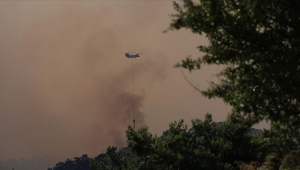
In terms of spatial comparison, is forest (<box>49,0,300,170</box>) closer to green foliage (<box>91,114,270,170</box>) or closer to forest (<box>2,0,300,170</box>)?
forest (<box>2,0,300,170</box>)

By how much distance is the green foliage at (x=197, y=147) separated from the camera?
34531 mm

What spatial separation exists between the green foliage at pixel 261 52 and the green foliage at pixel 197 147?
747 inches

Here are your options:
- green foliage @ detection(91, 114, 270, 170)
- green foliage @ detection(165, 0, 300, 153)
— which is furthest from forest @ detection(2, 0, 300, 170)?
green foliage @ detection(91, 114, 270, 170)

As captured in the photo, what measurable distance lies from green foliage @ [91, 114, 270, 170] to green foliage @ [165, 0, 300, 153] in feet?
62.3

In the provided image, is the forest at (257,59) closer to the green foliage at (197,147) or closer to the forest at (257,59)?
the forest at (257,59)

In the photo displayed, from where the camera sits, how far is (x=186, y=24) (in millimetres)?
13211

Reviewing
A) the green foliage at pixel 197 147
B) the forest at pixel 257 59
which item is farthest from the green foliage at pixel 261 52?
the green foliage at pixel 197 147

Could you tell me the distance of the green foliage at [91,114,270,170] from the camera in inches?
1359

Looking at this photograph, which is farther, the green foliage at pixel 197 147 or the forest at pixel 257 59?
the green foliage at pixel 197 147

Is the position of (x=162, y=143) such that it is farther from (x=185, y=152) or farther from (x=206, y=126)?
(x=206, y=126)

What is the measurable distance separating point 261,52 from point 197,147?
26.3 m

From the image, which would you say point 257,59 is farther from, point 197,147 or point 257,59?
point 197,147

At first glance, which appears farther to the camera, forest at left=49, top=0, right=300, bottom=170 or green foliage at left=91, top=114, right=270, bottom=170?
green foliage at left=91, top=114, right=270, bottom=170

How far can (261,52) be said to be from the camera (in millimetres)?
12750
